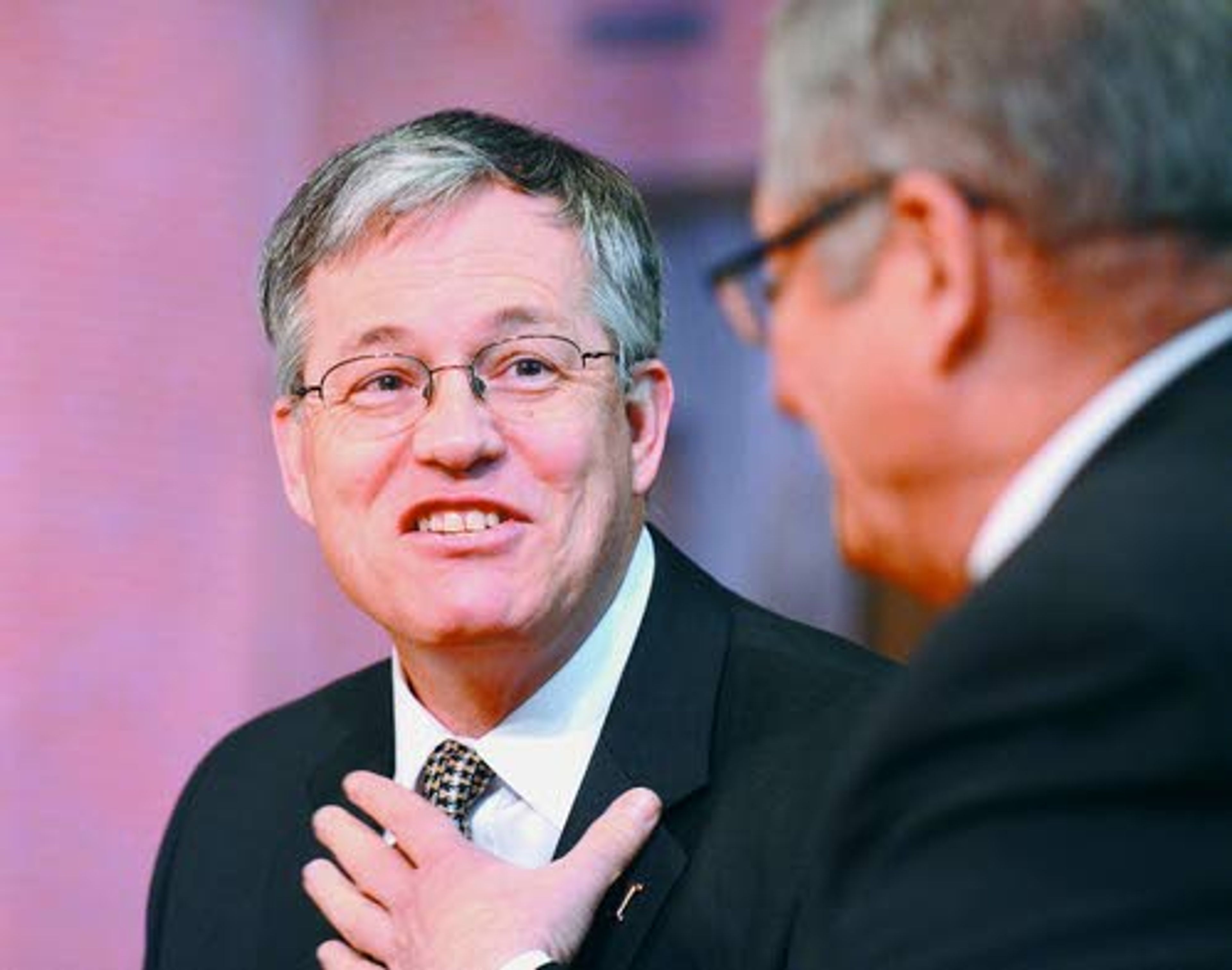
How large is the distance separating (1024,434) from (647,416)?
3.50ft

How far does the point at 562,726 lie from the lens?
232 cm

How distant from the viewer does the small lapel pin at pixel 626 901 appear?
6.91ft

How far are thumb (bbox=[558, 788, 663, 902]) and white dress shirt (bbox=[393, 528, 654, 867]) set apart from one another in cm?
16

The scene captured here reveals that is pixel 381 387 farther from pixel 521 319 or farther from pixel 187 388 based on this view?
pixel 187 388

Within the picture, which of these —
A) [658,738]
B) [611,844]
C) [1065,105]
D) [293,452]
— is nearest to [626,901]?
[611,844]

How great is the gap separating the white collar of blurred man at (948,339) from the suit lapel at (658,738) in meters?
0.73

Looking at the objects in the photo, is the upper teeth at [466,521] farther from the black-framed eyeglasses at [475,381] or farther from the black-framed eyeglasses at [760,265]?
the black-framed eyeglasses at [760,265]

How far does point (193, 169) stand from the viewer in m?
5.30

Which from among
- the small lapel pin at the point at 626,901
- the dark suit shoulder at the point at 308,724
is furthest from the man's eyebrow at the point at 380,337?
the small lapel pin at the point at 626,901

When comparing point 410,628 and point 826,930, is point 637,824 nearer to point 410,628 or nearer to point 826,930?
point 410,628

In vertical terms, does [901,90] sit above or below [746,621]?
below

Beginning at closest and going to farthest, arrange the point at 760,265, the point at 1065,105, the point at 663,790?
the point at 1065,105
the point at 760,265
the point at 663,790

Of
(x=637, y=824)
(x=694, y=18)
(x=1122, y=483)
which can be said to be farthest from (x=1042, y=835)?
(x=694, y=18)

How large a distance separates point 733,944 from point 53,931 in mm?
3262
